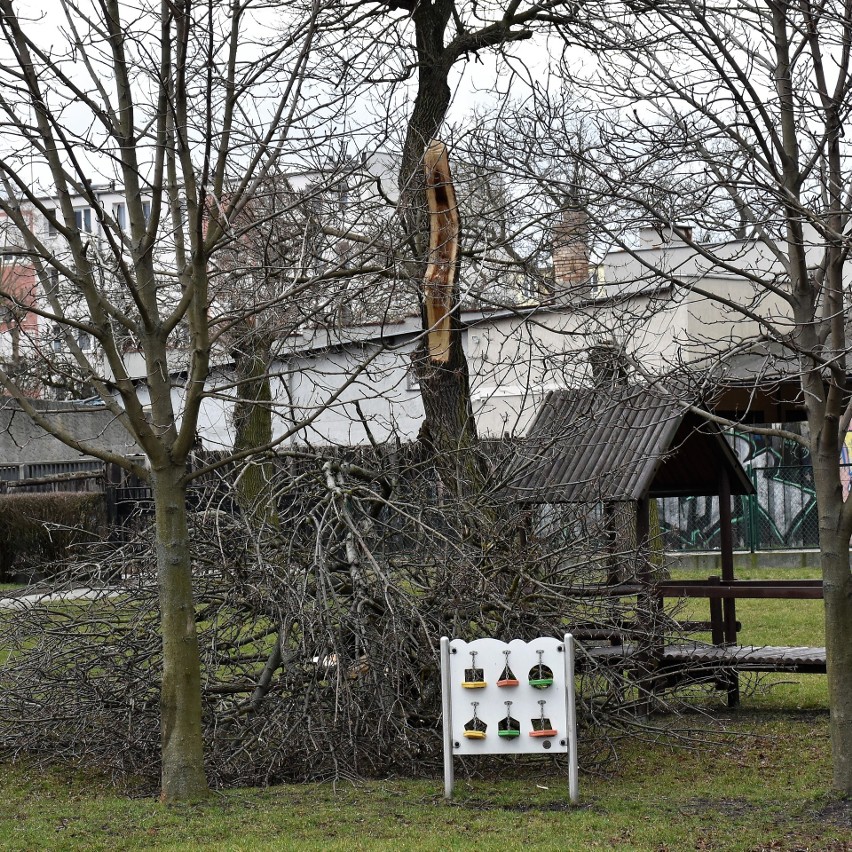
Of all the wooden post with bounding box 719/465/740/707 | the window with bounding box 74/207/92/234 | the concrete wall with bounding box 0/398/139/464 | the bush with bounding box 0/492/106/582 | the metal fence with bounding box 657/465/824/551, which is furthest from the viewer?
the concrete wall with bounding box 0/398/139/464

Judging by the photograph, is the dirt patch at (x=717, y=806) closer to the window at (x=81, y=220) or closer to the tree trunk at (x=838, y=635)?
the tree trunk at (x=838, y=635)

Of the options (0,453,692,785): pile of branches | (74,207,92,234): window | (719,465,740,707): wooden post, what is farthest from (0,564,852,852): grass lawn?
(74,207,92,234): window

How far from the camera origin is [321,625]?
7.82 meters

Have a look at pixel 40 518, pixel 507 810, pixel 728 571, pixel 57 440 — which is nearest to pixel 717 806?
pixel 507 810

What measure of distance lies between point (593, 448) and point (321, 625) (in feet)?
11.8

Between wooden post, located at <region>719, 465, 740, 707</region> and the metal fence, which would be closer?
wooden post, located at <region>719, 465, 740, 707</region>

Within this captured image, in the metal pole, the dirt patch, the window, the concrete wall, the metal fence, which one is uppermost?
the window

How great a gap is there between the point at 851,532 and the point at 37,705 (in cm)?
570

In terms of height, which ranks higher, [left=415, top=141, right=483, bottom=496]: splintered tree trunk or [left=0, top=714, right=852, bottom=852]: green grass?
[left=415, top=141, right=483, bottom=496]: splintered tree trunk

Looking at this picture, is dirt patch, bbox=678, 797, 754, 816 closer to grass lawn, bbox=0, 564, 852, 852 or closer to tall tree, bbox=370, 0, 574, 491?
grass lawn, bbox=0, 564, 852, 852

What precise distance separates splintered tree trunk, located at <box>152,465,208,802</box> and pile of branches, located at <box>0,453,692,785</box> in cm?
72

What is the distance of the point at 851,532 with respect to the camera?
7117mm

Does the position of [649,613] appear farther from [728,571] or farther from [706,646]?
[728,571]

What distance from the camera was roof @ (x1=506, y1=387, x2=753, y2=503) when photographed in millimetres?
9578
